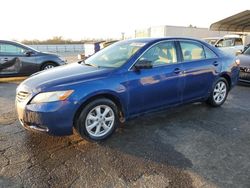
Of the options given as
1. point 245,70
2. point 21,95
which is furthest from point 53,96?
point 245,70

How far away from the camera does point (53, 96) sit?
325 cm

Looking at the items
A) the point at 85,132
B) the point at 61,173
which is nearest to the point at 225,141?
the point at 85,132

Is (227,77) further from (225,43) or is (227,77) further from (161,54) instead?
(225,43)

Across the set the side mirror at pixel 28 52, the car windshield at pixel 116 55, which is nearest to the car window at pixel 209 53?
the car windshield at pixel 116 55

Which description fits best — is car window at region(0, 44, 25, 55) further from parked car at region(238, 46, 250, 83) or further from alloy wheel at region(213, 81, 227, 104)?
parked car at region(238, 46, 250, 83)

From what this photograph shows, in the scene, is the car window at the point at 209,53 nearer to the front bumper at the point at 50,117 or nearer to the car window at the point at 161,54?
the car window at the point at 161,54

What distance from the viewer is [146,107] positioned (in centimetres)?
406

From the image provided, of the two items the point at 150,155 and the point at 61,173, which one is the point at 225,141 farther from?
the point at 61,173

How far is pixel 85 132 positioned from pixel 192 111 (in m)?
2.48

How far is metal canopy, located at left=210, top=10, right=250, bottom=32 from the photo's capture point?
732 inches

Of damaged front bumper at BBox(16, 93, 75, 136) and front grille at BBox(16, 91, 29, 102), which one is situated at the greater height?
front grille at BBox(16, 91, 29, 102)

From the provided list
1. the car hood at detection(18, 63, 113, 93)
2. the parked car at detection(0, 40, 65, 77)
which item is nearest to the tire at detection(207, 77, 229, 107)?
the car hood at detection(18, 63, 113, 93)

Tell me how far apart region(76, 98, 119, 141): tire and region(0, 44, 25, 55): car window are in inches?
243

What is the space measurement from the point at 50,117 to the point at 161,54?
213cm
